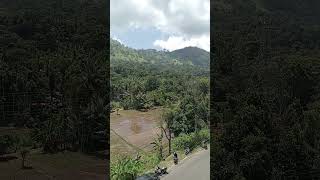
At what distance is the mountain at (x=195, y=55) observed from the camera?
8602 millimetres

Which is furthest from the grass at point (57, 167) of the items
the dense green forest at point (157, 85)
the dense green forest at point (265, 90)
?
the dense green forest at point (157, 85)

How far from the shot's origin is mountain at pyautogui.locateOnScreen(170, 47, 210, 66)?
8.60 m

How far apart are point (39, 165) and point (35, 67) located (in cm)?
113

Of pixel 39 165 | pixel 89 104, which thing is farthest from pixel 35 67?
pixel 39 165

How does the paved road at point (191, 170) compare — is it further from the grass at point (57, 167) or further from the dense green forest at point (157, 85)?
the grass at point (57, 167)

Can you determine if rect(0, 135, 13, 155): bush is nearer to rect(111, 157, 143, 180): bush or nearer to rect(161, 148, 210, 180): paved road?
rect(111, 157, 143, 180): bush

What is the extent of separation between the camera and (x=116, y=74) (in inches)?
329

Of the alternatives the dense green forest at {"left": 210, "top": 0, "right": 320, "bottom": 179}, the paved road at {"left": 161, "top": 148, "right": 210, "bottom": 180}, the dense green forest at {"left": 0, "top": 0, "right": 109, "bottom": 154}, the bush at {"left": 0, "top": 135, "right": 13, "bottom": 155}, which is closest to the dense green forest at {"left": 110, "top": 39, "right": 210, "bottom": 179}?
the paved road at {"left": 161, "top": 148, "right": 210, "bottom": 180}

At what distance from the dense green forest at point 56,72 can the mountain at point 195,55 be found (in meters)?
2.96

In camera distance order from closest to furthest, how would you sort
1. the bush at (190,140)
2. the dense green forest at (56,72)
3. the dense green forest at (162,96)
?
the dense green forest at (56,72) → the dense green forest at (162,96) → the bush at (190,140)

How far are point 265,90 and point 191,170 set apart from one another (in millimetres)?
2219

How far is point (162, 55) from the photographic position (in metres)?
8.84

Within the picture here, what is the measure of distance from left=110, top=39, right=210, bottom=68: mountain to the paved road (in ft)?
5.57

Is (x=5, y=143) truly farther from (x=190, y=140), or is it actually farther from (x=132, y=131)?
(x=190, y=140)
